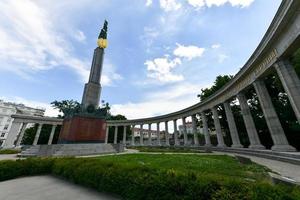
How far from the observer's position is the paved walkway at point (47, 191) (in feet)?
19.1

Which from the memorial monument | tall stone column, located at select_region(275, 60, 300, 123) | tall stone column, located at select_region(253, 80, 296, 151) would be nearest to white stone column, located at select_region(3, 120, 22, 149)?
the memorial monument

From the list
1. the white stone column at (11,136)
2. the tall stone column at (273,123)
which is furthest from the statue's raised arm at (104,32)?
the white stone column at (11,136)

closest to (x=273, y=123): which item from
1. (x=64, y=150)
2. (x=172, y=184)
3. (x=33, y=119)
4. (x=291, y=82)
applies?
(x=291, y=82)

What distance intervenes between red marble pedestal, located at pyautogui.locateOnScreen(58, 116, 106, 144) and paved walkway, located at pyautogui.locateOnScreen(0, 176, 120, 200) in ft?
44.7

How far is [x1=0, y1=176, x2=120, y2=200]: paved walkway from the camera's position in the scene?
583cm

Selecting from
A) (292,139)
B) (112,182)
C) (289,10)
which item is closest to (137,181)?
(112,182)

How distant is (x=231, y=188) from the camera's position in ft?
12.5

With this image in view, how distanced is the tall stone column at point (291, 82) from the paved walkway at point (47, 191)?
14663 millimetres

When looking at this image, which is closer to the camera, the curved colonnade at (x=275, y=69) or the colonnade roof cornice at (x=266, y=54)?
the colonnade roof cornice at (x=266, y=54)

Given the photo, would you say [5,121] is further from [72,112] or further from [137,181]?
[137,181]

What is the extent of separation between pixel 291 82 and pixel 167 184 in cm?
1415

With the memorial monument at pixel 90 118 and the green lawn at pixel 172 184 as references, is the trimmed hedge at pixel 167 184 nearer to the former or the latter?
the green lawn at pixel 172 184

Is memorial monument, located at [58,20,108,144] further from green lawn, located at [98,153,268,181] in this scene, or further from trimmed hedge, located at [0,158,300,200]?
trimmed hedge, located at [0,158,300,200]

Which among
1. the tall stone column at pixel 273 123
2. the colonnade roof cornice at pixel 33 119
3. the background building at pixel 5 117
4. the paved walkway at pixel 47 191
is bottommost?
the paved walkway at pixel 47 191
